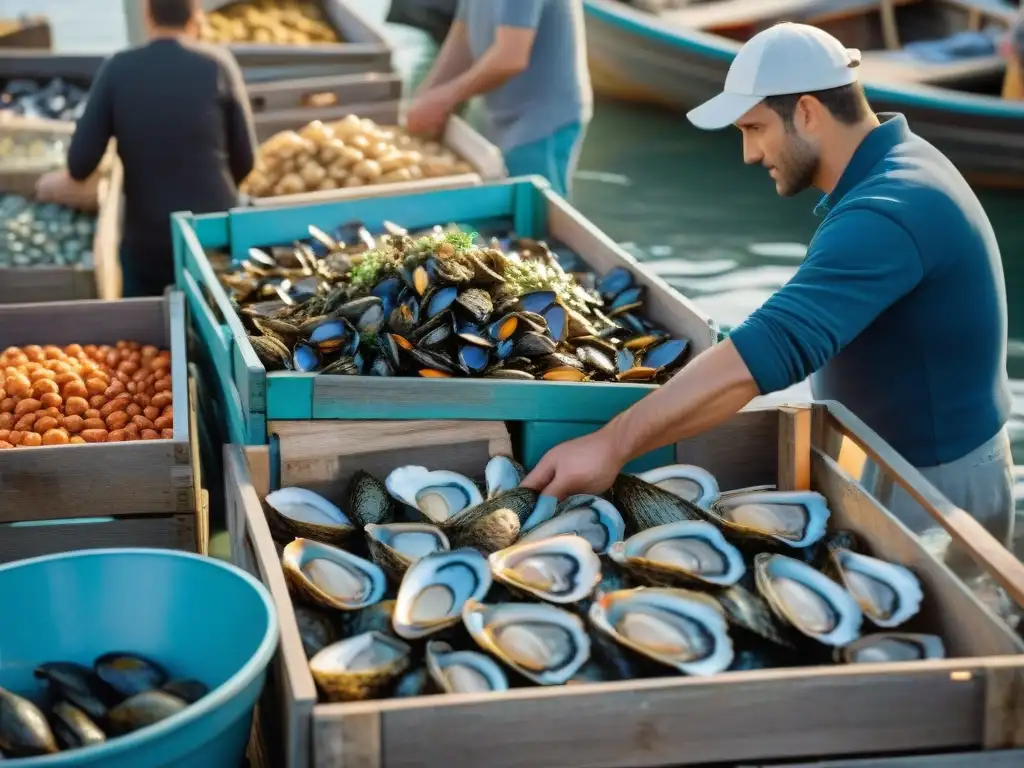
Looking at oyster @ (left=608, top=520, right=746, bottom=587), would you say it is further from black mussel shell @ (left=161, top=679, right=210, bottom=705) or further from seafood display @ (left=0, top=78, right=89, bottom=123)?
seafood display @ (left=0, top=78, right=89, bottom=123)

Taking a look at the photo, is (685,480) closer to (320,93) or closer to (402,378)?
(402,378)

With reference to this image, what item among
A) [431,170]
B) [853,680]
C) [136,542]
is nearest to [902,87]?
[431,170]

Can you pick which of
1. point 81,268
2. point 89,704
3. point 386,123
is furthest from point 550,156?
point 89,704

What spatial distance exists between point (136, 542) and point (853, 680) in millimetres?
1985

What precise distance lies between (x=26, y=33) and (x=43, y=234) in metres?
3.69

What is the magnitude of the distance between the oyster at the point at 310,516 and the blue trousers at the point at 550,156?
3.09 meters

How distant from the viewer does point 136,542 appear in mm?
3297

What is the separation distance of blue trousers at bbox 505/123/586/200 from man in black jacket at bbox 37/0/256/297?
1.21 metres

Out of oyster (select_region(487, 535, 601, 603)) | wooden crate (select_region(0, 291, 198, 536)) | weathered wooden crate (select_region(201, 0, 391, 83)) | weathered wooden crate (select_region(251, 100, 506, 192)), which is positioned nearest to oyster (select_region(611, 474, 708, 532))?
oyster (select_region(487, 535, 601, 603))

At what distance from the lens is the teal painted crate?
2.91 metres

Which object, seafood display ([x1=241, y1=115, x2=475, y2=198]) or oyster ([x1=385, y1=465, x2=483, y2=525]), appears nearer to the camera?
oyster ([x1=385, y1=465, x2=483, y2=525])

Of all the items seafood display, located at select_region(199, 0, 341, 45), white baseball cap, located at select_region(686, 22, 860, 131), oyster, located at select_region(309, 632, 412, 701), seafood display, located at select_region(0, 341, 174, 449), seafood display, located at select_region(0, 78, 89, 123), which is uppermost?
white baseball cap, located at select_region(686, 22, 860, 131)

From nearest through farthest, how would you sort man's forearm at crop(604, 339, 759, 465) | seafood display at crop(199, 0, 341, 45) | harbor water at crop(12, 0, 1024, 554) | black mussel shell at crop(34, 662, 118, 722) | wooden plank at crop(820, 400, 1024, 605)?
black mussel shell at crop(34, 662, 118, 722)
wooden plank at crop(820, 400, 1024, 605)
man's forearm at crop(604, 339, 759, 465)
harbor water at crop(12, 0, 1024, 554)
seafood display at crop(199, 0, 341, 45)

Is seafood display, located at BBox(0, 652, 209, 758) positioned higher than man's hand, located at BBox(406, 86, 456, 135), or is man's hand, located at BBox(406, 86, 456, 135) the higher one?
man's hand, located at BBox(406, 86, 456, 135)
